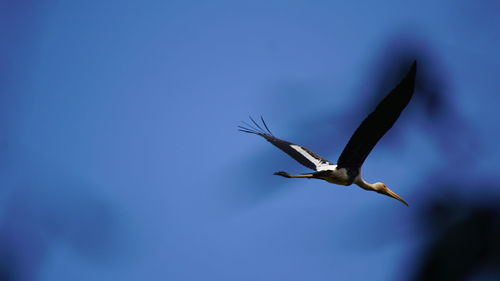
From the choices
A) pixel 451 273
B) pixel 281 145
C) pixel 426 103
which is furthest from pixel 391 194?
pixel 451 273

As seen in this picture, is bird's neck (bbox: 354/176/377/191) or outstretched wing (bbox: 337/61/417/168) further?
bird's neck (bbox: 354/176/377/191)

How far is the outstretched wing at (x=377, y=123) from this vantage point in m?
4.07

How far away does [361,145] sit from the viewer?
16.4 ft

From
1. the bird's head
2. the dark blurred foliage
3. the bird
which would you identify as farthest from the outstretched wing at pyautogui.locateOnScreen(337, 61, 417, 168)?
the dark blurred foliage

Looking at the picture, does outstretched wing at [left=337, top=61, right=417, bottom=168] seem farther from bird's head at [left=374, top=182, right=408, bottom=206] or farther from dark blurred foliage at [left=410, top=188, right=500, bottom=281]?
dark blurred foliage at [left=410, top=188, right=500, bottom=281]

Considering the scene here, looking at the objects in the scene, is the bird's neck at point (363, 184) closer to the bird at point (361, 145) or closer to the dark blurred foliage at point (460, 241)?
the bird at point (361, 145)

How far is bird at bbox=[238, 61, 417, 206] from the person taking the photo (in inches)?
164

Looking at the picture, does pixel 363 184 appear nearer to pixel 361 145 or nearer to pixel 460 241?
pixel 361 145

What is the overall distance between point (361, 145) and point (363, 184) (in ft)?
3.04

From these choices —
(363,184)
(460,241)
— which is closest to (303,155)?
(363,184)

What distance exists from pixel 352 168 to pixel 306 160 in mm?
815

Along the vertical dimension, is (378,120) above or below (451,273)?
above

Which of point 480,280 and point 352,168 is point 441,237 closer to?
point 480,280

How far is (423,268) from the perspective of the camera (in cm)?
100
